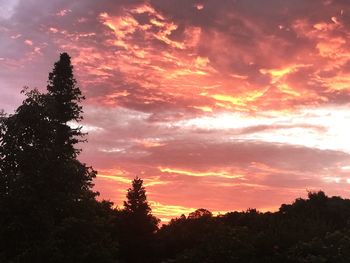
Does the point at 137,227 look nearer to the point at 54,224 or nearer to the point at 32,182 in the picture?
the point at 54,224

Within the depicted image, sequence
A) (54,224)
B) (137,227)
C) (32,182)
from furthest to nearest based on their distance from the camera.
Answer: (137,227) → (54,224) → (32,182)

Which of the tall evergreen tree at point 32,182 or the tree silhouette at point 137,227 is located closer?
the tall evergreen tree at point 32,182

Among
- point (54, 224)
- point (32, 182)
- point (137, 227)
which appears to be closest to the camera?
point (32, 182)

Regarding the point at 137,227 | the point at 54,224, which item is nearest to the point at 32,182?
the point at 54,224

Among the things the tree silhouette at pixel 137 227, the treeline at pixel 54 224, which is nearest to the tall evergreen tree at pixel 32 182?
the treeline at pixel 54 224

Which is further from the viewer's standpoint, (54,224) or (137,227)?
(137,227)

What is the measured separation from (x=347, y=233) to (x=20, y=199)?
15.6 metres

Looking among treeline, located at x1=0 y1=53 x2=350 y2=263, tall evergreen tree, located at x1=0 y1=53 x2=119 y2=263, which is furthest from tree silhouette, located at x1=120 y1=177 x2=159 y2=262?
tall evergreen tree, located at x1=0 y1=53 x2=119 y2=263

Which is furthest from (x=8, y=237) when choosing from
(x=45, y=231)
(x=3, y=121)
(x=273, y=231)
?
(x=273, y=231)

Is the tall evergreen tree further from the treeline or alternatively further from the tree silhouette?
the tree silhouette

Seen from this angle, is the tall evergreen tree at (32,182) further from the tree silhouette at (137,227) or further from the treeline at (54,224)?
the tree silhouette at (137,227)

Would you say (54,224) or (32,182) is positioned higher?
(32,182)

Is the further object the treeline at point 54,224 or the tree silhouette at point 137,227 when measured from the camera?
the tree silhouette at point 137,227

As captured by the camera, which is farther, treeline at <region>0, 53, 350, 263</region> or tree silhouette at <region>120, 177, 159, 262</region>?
Result: tree silhouette at <region>120, 177, 159, 262</region>
